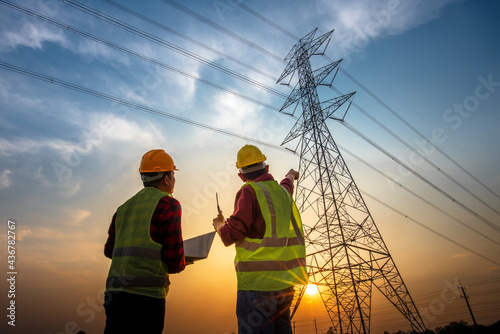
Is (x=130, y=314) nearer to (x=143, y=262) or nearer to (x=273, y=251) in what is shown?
(x=143, y=262)

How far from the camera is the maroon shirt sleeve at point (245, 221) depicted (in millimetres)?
2143

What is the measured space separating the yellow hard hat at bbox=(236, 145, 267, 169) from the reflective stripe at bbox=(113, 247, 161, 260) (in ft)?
3.83

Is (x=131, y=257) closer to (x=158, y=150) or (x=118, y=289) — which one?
(x=118, y=289)

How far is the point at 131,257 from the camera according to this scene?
1833mm

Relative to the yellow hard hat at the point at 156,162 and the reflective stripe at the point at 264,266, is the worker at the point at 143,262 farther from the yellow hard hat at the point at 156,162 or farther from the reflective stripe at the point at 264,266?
the reflective stripe at the point at 264,266

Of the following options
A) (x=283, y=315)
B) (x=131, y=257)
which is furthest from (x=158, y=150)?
(x=283, y=315)

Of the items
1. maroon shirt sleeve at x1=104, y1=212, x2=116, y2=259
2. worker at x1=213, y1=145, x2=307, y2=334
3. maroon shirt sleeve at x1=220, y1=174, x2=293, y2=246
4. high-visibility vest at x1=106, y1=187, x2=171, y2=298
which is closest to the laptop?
worker at x1=213, y1=145, x2=307, y2=334

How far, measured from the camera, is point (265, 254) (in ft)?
6.82

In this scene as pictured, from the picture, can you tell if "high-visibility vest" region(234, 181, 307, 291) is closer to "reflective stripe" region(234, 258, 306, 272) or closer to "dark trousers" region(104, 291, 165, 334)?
"reflective stripe" region(234, 258, 306, 272)

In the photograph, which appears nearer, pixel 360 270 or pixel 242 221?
pixel 242 221

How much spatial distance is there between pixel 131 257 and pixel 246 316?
940 millimetres

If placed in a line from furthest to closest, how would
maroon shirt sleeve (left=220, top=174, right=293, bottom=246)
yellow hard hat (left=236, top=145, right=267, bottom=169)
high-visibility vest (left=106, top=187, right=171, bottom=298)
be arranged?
yellow hard hat (left=236, top=145, right=267, bottom=169) → maroon shirt sleeve (left=220, top=174, right=293, bottom=246) → high-visibility vest (left=106, top=187, right=171, bottom=298)

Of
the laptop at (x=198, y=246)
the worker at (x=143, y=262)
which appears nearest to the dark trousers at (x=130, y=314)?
the worker at (x=143, y=262)

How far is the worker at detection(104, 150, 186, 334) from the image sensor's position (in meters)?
1.72
